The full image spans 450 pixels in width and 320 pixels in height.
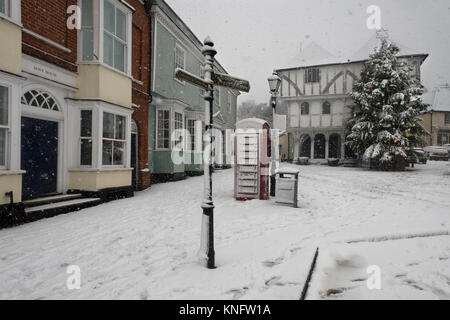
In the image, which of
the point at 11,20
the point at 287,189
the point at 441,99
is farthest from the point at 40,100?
the point at 441,99

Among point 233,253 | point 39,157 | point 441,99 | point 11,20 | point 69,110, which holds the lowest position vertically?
point 233,253

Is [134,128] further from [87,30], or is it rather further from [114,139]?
[87,30]

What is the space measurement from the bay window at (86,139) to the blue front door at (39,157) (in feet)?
2.19

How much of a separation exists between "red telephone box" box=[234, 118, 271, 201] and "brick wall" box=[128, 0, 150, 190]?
4520 millimetres

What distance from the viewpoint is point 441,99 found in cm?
3750

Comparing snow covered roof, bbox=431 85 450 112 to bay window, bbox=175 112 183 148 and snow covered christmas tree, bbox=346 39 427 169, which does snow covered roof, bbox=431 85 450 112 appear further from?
bay window, bbox=175 112 183 148

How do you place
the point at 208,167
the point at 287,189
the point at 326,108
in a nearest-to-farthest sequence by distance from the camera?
the point at 208,167
the point at 287,189
the point at 326,108

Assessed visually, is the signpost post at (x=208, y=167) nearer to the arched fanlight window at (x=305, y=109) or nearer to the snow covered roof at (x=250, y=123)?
the snow covered roof at (x=250, y=123)

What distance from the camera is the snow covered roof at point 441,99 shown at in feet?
120

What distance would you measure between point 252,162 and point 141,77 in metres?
6.21

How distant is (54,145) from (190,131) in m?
9.43

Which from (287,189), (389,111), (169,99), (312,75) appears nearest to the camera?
(287,189)
